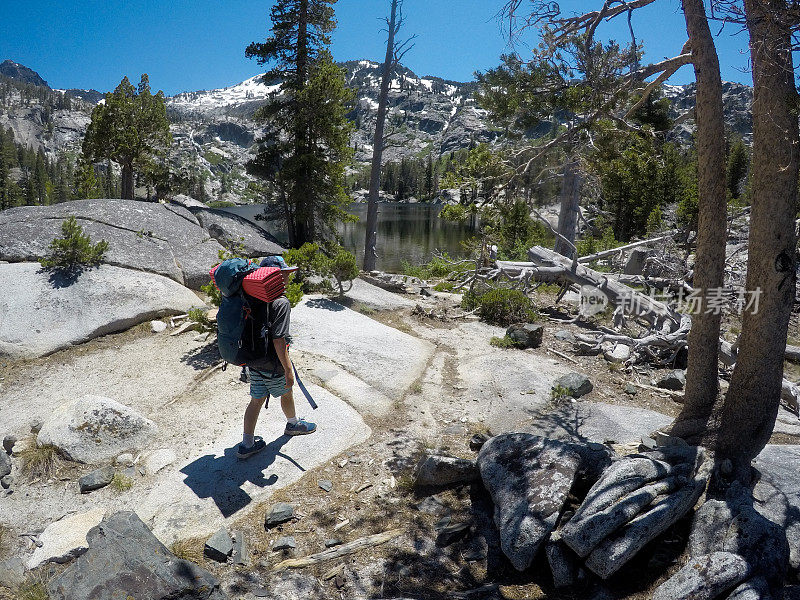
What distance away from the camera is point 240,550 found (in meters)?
4.23

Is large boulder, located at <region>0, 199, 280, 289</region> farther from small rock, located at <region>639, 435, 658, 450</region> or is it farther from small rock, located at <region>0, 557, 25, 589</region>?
small rock, located at <region>639, 435, 658, 450</region>

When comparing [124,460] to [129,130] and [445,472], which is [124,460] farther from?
[129,130]

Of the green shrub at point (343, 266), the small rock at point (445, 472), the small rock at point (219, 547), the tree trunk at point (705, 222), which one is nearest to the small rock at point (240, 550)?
the small rock at point (219, 547)

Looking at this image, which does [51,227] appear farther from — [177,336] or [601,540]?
[601,540]

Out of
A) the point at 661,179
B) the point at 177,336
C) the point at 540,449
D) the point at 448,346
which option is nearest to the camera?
the point at 540,449

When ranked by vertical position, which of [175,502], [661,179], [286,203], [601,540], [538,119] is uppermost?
[661,179]

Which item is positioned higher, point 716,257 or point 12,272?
point 716,257

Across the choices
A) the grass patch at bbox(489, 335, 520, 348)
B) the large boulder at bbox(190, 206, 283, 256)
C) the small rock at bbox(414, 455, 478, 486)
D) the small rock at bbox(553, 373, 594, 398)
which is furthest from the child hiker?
the large boulder at bbox(190, 206, 283, 256)

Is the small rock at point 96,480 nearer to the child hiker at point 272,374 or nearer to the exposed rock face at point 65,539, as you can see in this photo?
the exposed rock face at point 65,539

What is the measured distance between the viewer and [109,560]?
3562mm

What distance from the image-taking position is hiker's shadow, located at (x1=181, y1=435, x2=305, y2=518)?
4891 millimetres

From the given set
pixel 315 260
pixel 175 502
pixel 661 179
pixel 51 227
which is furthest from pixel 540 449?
pixel 661 179

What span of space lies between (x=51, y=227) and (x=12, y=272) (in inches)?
67.8

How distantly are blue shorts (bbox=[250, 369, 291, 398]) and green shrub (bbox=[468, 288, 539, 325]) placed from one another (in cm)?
762
